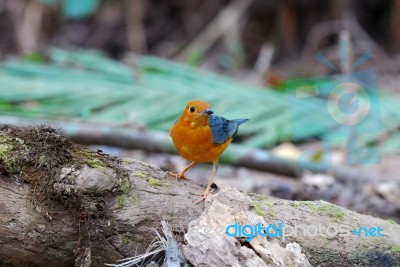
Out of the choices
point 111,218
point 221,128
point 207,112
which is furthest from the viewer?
point 221,128

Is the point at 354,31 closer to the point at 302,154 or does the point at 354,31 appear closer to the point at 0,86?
the point at 302,154

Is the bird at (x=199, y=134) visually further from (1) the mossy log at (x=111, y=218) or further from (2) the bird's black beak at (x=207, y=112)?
(1) the mossy log at (x=111, y=218)

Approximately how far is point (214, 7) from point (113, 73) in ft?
13.9

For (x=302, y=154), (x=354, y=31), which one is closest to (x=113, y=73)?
(x=302, y=154)

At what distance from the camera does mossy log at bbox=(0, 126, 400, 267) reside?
2273mm

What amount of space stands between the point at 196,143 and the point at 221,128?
152 mm

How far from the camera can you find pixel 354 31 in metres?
9.27

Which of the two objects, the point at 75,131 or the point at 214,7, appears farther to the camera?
the point at 214,7

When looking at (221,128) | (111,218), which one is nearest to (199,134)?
(221,128)

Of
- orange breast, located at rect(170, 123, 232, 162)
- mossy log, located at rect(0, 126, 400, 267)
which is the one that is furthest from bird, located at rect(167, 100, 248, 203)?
mossy log, located at rect(0, 126, 400, 267)

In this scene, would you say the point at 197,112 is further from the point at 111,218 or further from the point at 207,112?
the point at 111,218

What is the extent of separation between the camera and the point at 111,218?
91.0 inches

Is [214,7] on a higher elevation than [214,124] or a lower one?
higher

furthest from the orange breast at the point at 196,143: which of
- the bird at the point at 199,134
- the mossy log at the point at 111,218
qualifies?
the mossy log at the point at 111,218
